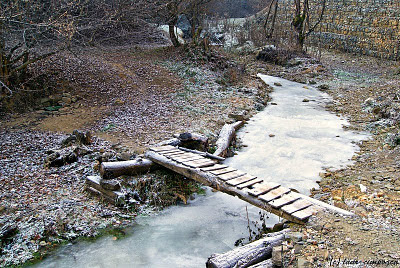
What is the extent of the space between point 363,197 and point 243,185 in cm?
153

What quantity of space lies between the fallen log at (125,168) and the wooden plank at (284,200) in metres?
2.26

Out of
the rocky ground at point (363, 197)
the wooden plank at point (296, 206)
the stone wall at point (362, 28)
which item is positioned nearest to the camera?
the rocky ground at point (363, 197)

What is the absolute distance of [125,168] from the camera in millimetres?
5102

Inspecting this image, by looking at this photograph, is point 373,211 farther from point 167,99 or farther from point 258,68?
point 258,68

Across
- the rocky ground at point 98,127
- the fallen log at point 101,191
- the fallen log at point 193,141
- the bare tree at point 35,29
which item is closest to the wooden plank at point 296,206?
the rocky ground at point 98,127

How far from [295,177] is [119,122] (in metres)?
3.85

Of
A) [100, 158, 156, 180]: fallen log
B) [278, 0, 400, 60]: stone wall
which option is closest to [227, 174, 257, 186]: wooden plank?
[100, 158, 156, 180]: fallen log

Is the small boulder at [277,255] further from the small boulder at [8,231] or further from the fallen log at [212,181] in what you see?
the small boulder at [8,231]

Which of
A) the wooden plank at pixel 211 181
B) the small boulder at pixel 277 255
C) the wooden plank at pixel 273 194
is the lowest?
the small boulder at pixel 277 255

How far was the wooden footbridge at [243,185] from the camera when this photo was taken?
368 cm

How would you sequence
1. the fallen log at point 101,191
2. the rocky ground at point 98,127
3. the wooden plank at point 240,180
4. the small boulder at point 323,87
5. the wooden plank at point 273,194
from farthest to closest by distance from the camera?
the small boulder at point 323,87, the fallen log at point 101,191, the rocky ground at point 98,127, the wooden plank at point 240,180, the wooden plank at point 273,194

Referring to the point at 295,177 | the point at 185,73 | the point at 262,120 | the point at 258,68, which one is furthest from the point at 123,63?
the point at 295,177

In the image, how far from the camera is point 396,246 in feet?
9.67

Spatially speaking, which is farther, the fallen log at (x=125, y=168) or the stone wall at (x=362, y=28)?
the stone wall at (x=362, y=28)
